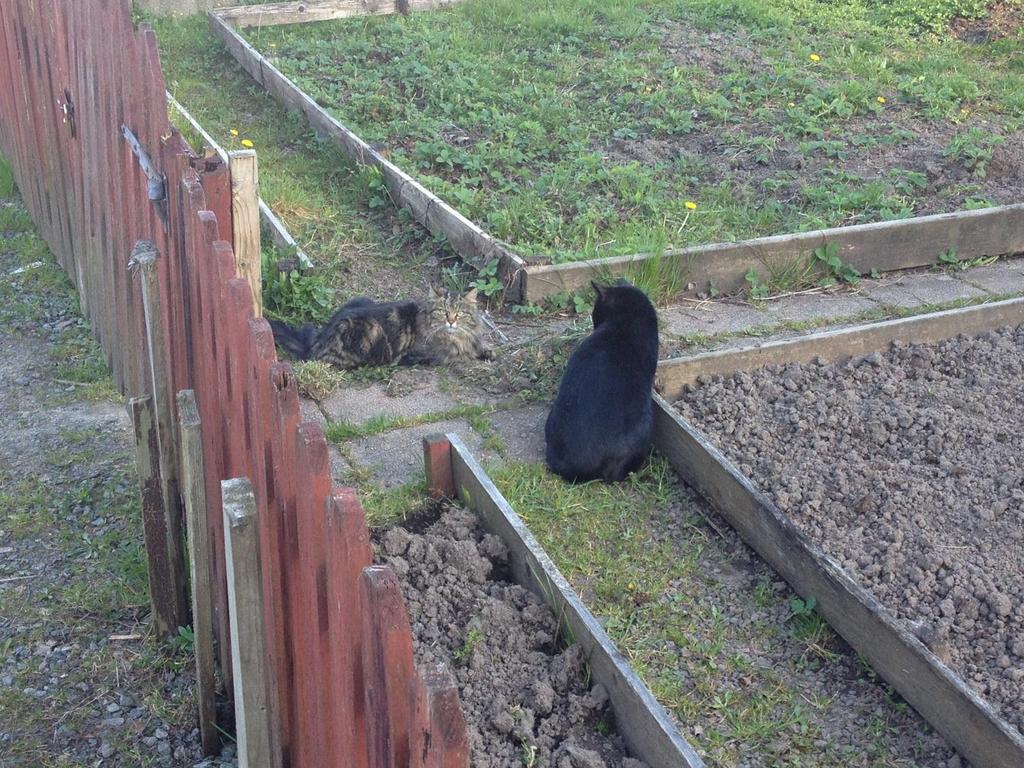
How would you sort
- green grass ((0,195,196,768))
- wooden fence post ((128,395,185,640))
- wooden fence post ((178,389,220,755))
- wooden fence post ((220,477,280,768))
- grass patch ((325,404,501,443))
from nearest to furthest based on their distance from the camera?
wooden fence post ((220,477,280,768)) → wooden fence post ((178,389,220,755)) → green grass ((0,195,196,768)) → wooden fence post ((128,395,185,640)) → grass patch ((325,404,501,443))

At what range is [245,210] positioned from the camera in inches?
134

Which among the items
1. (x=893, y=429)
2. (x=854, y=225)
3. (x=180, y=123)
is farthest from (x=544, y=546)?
(x=180, y=123)

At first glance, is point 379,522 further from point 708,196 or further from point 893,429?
point 708,196

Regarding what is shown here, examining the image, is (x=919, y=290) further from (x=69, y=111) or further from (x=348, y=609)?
(x=348, y=609)

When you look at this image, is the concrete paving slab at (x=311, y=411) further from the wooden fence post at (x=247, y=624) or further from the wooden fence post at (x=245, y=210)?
the wooden fence post at (x=247, y=624)

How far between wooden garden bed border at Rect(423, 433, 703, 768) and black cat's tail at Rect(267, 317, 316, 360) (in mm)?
1290

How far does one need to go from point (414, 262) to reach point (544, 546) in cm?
→ 297

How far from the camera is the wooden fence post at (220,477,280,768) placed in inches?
100

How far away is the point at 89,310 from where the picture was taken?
5773 millimetres

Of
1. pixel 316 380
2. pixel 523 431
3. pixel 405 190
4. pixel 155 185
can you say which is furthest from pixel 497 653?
pixel 405 190

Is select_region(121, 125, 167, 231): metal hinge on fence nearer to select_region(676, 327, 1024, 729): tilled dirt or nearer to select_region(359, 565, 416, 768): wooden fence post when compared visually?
select_region(359, 565, 416, 768): wooden fence post

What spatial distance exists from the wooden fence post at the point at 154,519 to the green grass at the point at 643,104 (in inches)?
114

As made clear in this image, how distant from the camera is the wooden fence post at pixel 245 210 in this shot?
131 inches

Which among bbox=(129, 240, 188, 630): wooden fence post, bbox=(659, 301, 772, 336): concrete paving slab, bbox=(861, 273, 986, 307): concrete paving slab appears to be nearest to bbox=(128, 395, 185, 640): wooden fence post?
bbox=(129, 240, 188, 630): wooden fence post
